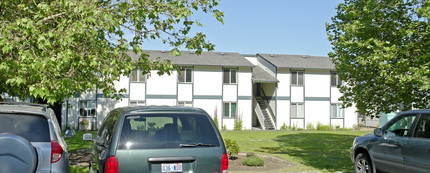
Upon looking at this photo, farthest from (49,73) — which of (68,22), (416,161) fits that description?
(416,161)

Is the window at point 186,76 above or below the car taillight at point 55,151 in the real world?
above

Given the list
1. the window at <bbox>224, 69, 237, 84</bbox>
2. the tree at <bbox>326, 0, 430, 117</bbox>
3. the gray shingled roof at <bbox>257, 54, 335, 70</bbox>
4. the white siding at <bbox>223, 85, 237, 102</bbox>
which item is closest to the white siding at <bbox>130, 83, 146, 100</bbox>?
the white siding at <bbox>223, 85, 237, 102</bbox>

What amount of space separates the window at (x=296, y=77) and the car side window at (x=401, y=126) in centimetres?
2755

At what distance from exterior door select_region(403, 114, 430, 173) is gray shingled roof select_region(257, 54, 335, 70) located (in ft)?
91.6

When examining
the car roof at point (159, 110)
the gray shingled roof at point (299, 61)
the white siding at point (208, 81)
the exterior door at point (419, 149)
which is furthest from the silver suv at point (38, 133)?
the gray shingled roof at point (299, 61)

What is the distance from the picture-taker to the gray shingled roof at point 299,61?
3641cm

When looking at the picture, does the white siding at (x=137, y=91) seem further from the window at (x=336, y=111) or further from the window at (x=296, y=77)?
the window at (x=336, y=111)

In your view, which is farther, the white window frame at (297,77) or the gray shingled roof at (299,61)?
the white window frame at (297,77)

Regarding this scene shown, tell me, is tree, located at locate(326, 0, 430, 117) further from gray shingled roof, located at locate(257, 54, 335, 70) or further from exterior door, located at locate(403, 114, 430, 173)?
gray shingled roof, located at locate(257, 54, 335, 70)

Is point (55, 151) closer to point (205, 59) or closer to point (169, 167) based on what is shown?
point (169, 167)

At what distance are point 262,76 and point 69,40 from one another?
94.2ft

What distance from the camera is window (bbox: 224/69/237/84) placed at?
3475 cm

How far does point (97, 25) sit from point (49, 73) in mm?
1515

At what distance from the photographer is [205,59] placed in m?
35.3
